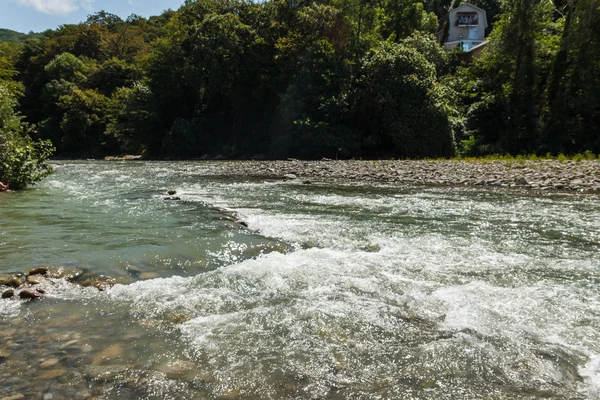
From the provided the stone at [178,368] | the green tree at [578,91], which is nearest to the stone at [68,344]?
the stone at [178,368]

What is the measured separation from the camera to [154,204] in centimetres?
1094

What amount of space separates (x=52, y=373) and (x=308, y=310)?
219 cm

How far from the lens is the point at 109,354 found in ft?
10.9

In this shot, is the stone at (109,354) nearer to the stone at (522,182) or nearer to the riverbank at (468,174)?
the riverbank at (468,174)

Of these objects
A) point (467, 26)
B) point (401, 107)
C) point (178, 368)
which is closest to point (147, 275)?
point (178, 368)

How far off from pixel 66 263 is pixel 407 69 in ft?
86.2

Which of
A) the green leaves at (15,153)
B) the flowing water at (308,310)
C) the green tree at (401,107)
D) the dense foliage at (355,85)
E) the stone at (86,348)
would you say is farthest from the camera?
the green tree at (401,107)

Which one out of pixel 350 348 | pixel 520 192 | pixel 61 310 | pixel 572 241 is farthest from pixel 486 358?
pixel 520 192

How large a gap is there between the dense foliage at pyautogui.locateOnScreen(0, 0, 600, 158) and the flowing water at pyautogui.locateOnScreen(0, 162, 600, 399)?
20.1 meters

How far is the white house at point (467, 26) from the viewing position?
58156 millimetres

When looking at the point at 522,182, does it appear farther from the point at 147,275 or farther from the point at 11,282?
the point at 11,282

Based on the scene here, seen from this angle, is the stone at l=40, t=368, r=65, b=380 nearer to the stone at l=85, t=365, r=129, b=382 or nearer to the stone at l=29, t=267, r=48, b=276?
the stone at l=85, t=365, r=129, b=382

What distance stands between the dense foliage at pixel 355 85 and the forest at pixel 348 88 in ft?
0.30

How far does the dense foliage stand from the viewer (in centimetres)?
2652
